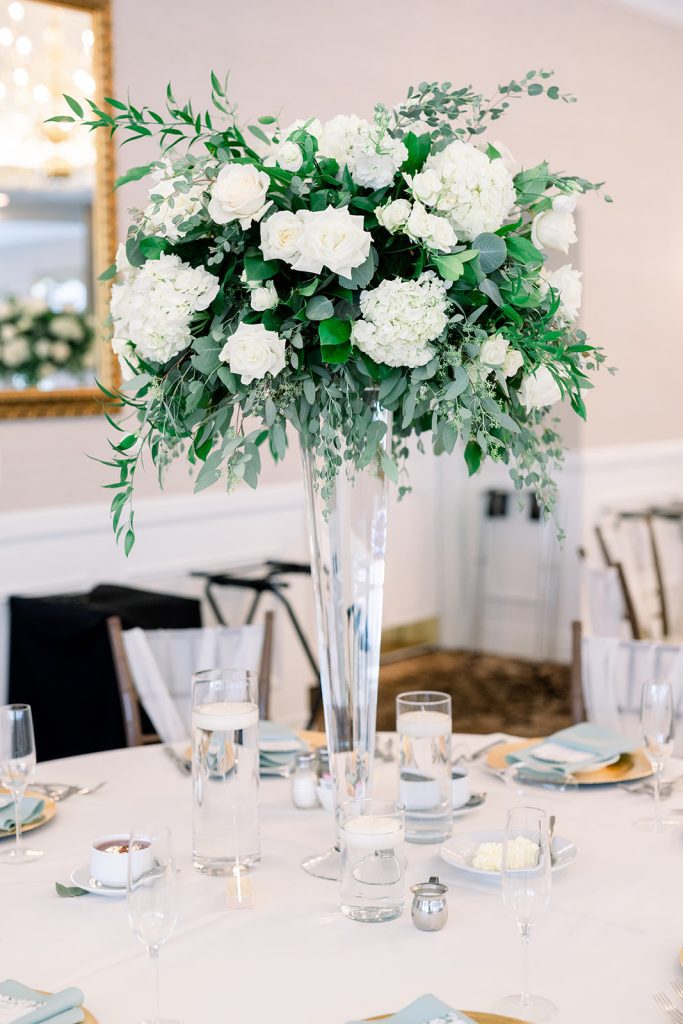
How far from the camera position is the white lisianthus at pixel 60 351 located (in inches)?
165

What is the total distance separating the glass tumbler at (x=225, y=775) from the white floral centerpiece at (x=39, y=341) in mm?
2543

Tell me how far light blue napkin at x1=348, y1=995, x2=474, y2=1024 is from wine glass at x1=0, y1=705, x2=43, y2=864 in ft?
2.58

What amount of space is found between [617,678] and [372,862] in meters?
1.30

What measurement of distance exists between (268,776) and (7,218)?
2.48m

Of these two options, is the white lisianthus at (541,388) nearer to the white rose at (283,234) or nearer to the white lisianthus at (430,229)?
the white lisianthus at (430,229)

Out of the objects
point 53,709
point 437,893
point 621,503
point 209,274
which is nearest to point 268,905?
point 437,893

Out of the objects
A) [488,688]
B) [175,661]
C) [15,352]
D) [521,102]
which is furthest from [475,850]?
[521,102]

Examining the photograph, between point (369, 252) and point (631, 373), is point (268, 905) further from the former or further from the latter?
point (631, 373)

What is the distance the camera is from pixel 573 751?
2.31 meters

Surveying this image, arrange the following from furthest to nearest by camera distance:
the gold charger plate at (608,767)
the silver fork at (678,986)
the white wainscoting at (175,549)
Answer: the white wainscoting at (175,549)
the gold charger plate at (608,767)
the silver fork at (678,986)

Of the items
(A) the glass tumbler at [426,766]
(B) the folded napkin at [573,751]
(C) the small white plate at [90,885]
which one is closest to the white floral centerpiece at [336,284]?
(A) the glass tumbler at [426,766]

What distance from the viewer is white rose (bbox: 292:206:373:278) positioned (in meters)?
1.60

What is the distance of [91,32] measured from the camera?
4250 mm

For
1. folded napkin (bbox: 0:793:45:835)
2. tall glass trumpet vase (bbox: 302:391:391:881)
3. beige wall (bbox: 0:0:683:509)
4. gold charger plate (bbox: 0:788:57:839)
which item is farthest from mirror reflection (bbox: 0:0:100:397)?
tall glass trumpet vase (bbox: 302:391:391:881)
